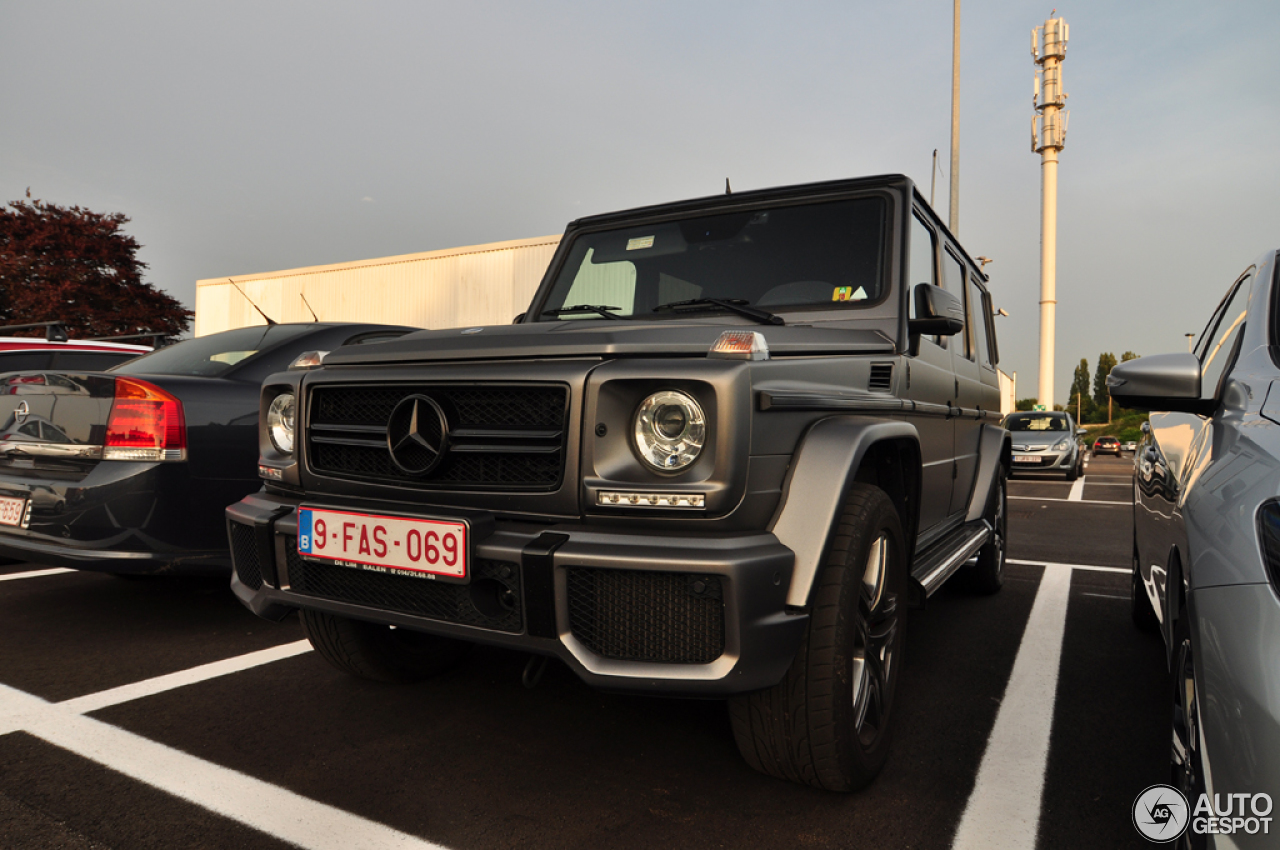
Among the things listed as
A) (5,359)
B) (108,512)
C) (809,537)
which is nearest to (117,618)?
(108,512)

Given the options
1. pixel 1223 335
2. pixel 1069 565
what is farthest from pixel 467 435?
pixel 1069 565

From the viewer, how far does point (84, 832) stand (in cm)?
188

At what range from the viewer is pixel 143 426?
328cm

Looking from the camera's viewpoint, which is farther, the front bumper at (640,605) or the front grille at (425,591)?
the front grille at (425,591)

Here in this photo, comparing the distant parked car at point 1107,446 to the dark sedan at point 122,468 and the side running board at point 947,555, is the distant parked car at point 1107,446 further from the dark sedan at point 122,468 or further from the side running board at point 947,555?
the dark sedan at point 122,468

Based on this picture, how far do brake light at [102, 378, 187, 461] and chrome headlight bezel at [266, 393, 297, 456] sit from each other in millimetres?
1053

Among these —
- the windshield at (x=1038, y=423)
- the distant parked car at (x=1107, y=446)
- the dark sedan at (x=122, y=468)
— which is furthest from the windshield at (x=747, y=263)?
the distant parked car at (x=1107, y=446)

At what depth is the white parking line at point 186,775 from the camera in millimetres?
1896

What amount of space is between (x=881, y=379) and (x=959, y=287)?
6.52ft

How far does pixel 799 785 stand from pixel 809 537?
2.67ft

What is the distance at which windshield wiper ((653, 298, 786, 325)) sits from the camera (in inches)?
102

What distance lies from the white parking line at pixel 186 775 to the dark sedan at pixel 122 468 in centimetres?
58

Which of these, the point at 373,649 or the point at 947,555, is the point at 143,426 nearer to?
the point at 373,649

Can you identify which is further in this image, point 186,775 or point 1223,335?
point 1223,335
